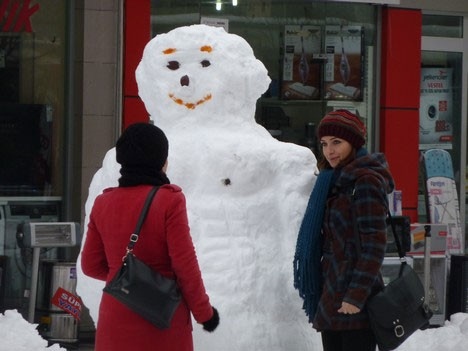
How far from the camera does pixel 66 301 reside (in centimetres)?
902

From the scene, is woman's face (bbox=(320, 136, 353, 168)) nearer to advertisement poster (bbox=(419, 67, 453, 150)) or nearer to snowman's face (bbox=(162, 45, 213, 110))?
snowman's face (bbox=(162, 45, 213, 110))

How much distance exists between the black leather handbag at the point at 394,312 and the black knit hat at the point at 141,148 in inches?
47.7

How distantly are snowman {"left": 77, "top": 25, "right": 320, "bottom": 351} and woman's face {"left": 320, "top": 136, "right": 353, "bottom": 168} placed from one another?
0.52m

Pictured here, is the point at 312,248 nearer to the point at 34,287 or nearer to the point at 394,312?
the point at 394,312

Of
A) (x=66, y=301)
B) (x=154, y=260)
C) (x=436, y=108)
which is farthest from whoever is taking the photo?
(x=436, y=108)

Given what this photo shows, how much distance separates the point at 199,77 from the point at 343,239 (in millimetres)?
1417

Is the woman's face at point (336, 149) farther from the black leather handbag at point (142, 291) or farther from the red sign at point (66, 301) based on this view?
the red sign at point (66, 301)

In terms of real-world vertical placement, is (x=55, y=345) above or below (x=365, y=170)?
below

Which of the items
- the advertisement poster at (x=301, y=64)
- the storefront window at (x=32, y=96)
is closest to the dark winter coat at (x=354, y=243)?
the storefront window at (x=32, y=96)

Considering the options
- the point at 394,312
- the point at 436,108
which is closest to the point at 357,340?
the point at 394,312

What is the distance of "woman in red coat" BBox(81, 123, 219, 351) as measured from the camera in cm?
456

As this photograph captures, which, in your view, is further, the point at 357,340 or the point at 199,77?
the point at 199,77

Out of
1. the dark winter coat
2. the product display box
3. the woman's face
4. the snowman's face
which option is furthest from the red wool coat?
the product display box

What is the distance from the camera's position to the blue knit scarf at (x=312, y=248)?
539cm
